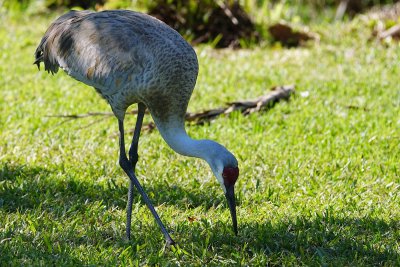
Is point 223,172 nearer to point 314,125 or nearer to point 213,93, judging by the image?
point 314,125

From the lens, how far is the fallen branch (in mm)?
7262

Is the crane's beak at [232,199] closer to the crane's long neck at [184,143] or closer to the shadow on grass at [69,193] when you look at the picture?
the crane's long neck at [184,143]

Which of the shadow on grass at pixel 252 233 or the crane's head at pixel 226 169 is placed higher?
the crane's head at pixel 226 169

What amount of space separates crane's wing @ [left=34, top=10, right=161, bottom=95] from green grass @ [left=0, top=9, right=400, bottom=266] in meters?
0.93

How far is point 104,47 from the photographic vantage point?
17.1ft

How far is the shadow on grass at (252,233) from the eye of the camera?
471 cm

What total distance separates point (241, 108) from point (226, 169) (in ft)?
9.53

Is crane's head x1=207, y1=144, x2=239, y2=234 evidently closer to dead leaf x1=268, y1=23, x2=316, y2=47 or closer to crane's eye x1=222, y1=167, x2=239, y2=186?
crane's eye x1=222, y1=167, x2=239, y2=186

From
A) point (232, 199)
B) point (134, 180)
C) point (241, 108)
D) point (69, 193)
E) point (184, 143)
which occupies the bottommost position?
point (69, 193)

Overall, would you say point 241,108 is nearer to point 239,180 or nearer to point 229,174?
point 239,180

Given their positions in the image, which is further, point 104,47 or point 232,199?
point 104,47

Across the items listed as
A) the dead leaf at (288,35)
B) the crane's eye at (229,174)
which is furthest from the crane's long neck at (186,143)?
the dead leaf at (288,35)

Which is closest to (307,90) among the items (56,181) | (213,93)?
(213,93)

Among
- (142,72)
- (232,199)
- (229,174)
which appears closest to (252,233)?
(232,199)
